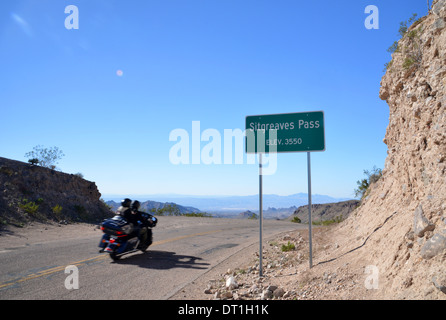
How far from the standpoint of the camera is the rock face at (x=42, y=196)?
59.2ft

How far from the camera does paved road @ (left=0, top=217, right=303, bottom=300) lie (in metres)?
6.15

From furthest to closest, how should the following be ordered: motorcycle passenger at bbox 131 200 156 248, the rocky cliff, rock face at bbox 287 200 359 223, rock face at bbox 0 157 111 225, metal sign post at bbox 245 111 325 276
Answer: rock face at bbox 287 200 359 223 < rock face at bbox 0 157 111 225 < motorcycle passenger at bbox 131 200 156 248 < metal sign post at bbox 245 111 325 276 < the rocky cliff

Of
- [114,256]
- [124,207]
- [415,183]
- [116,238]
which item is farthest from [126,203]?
[415,183]

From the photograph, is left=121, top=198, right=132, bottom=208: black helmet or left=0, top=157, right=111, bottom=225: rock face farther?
left=0, top=157, right=111, bottom=225: rock face

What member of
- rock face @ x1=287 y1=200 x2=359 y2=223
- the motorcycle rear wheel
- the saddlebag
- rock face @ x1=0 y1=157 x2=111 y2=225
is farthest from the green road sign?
rock face @ x1=287 y1=200 x2=359 y2=223

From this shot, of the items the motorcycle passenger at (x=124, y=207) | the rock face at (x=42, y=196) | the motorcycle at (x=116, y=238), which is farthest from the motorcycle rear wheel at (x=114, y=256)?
the rock face at (x=42, y=196)

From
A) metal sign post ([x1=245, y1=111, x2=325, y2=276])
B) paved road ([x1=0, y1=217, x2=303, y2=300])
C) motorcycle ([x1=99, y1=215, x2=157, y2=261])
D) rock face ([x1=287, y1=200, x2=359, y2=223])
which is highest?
metal sign post ([x1=245, y1=111, x2=325, y2=276])

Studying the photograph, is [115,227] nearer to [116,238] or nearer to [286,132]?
[116,238]

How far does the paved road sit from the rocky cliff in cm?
435

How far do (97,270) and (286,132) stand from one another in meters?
6.20

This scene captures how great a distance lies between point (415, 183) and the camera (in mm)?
6711

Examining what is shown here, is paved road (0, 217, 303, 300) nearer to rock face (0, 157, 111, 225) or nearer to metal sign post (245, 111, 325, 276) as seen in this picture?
metal sign post (245, 111, 325, 276)

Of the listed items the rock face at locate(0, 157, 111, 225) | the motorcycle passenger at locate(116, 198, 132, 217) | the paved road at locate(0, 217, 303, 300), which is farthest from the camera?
the rock face at locate(0, 157, 111, 225)
